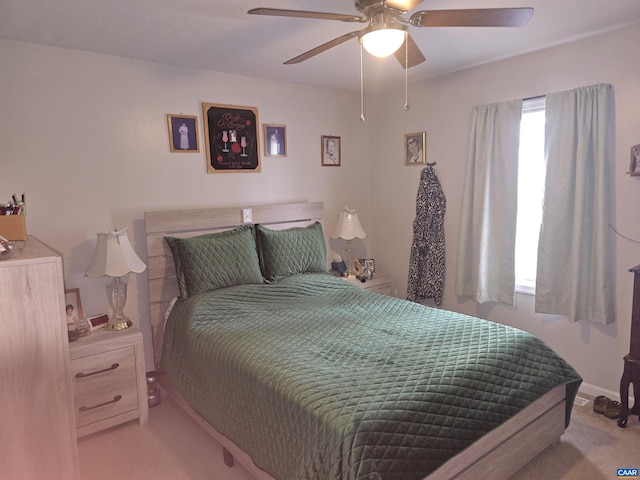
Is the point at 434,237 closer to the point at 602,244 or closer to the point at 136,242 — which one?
the point at 602,244

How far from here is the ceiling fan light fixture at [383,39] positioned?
1745 millimetres

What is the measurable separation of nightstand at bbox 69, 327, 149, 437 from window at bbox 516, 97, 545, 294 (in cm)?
276

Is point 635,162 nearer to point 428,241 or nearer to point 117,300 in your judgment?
point 428,241

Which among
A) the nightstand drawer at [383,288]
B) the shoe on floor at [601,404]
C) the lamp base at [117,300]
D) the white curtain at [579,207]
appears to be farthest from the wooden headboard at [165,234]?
the shoe on floor at [601,404]

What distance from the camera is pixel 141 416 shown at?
2.69 metres

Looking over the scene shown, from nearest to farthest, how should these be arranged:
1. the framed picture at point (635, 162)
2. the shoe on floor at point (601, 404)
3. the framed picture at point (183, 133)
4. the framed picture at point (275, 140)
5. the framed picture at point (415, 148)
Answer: the framed picture at point (635, 162), the shoe on floor at point (601, 404), the framed picture at point (183, 133), the framed picture at point (275, 140), the framed picture at point (415, 148)

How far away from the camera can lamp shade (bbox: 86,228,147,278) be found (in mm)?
2619

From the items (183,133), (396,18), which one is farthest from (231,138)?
(396,18)

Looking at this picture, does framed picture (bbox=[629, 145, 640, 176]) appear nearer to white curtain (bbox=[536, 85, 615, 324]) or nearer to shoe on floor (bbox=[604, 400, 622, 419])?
white curtain (bbox=[536, 85, 615, 324])

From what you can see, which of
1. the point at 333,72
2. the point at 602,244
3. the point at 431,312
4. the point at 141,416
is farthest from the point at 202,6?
the point at 602,244

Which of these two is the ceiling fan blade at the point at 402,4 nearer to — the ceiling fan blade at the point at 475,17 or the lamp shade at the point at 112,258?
the ceiling fan blade at the point at 475,17

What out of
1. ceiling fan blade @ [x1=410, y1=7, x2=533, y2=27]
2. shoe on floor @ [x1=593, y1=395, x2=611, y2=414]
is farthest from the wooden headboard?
shoe on floor @ [x1=593, y1=395, x2=611, y2=414]

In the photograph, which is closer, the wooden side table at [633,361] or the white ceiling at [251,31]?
the white ceiling at [251,31]

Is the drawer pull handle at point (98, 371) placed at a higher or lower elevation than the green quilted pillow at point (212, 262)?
lower
